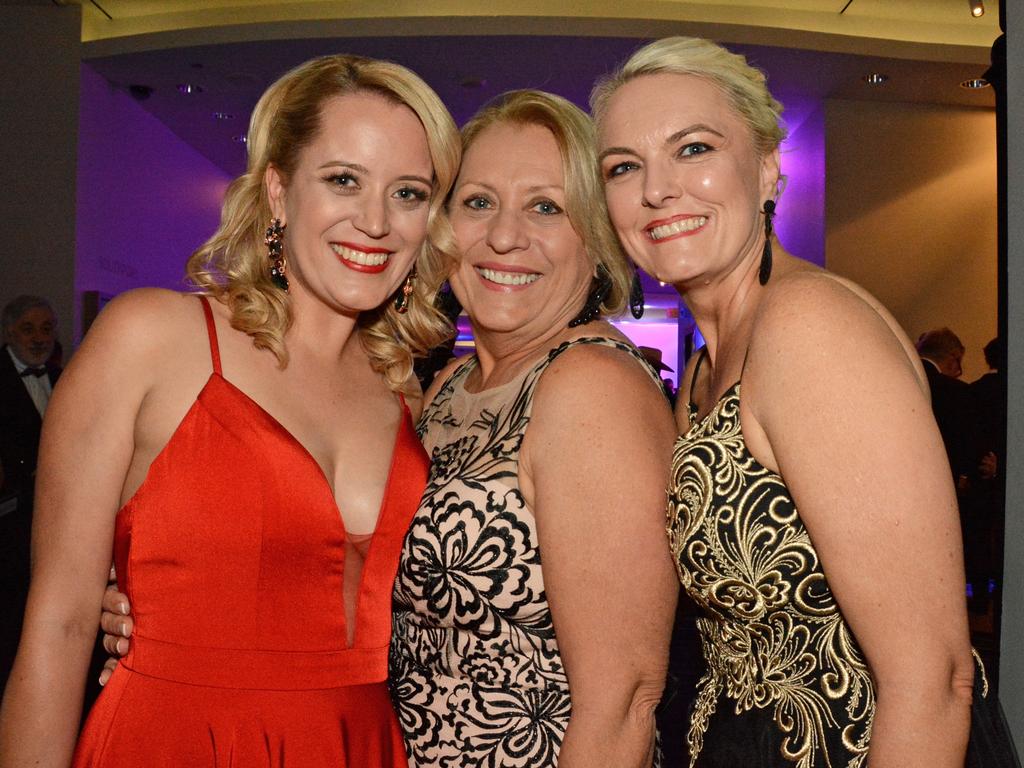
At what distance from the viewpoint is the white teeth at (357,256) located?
6.61ft

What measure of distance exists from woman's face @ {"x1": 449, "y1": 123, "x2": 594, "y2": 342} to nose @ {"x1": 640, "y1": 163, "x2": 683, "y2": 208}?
1.12 feet

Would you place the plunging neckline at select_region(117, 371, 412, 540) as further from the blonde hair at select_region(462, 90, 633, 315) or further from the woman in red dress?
the blonde hair at select_region(462, 90, 633, 315)

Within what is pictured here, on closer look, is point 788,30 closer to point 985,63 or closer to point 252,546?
point 985,63

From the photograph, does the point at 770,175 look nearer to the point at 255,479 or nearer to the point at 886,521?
the point at 886,521

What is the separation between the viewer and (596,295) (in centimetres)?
217

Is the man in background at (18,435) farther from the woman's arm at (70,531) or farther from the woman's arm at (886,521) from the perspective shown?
the woman's arm at (886,521)

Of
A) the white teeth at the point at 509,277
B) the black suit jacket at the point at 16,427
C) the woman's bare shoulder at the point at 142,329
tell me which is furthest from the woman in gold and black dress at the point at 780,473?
the black suit jacket at the point at 16,427

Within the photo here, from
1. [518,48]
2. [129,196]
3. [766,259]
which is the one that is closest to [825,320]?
[766,259]

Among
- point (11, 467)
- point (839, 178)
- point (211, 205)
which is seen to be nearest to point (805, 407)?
point (11, 467)

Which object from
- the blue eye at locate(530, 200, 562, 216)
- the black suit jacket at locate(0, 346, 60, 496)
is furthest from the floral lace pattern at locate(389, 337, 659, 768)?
the black suit jacket at locate(0, 346, 60, 496)

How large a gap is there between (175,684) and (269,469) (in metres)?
0.43

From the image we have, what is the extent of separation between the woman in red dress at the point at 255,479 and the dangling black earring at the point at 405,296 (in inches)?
8.0

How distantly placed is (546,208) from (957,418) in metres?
5.16

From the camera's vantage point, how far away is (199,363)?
6.08 feet
